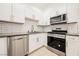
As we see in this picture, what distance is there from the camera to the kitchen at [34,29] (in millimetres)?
1533

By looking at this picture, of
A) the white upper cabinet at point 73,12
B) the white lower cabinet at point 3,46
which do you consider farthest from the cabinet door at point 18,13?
the white upper cabinet at point 73,12

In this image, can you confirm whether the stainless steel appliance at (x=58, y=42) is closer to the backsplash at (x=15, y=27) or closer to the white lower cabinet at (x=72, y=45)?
the white lower cabinet at (x=72, y=45)

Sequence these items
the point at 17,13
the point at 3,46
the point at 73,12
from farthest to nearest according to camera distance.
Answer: the point at 17,13 < the point at 73,12 < the point at 3,46

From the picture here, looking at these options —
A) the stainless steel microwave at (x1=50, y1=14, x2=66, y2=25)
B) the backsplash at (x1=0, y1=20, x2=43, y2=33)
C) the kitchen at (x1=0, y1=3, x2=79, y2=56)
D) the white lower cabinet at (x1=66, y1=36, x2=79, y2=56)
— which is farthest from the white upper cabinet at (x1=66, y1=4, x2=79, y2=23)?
the backsplash at (x1=0, y1=20, x2=43, y2=33)

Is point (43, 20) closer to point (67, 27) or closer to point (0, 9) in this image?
point (67, 27)

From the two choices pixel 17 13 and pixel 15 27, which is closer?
pixel 17 13

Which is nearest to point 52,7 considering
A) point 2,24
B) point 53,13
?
point 53,13

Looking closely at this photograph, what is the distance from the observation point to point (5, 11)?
1.70m

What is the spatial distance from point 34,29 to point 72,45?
188 centimetres

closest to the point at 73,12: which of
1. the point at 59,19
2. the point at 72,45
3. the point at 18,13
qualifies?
the point at 59,19

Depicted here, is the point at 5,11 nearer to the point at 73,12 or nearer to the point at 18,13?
the point at 18,13

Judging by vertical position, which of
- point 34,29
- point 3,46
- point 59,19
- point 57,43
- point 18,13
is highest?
point 18,13

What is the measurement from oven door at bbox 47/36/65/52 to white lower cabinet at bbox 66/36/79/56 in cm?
21

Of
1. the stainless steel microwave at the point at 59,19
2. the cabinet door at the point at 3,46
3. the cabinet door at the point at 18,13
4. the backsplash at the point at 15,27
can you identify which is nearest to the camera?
the cabinet door at the point at 3,46
